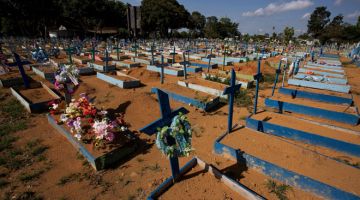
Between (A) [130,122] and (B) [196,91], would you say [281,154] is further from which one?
(B) [196,91]

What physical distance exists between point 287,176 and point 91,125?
4714 mm

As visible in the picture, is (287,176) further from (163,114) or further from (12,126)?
(12,126)

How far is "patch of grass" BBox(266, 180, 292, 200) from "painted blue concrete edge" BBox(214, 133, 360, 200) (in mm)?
109

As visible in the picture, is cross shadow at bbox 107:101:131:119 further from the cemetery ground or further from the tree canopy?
the tree canopy

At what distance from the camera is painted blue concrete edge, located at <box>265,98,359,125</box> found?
6.57 m

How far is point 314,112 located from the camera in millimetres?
7156

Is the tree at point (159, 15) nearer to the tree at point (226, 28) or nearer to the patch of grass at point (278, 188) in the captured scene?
the tree at point (226, 28)

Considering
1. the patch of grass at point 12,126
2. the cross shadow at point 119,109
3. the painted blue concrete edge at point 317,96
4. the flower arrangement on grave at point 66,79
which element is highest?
the flower arrangement on grave at point 66,79

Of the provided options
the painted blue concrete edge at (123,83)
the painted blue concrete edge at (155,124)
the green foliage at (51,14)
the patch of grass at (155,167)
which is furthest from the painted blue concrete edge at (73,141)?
the green foliage at (51,14)

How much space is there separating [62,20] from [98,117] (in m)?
52.0

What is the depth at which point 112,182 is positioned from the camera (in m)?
4.19

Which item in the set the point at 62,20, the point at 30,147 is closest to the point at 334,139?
the point at 30,147

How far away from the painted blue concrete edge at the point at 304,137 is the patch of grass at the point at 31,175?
5.46 m

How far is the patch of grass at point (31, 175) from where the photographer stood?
4.24 meters
